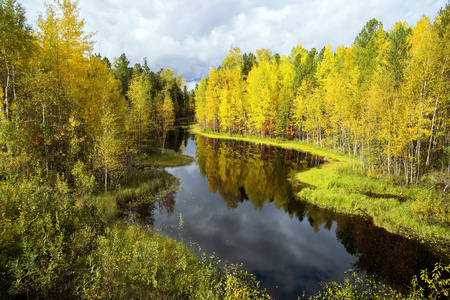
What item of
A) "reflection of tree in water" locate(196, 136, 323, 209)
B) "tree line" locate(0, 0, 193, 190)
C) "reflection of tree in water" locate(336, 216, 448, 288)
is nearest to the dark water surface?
"reflection of tree in water" locate(336, 216, 448, 288)

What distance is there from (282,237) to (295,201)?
19.3ft

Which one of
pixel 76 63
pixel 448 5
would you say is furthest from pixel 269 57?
pixel 76 63

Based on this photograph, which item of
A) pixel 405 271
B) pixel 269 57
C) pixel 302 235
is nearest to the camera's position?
pixel 405 271

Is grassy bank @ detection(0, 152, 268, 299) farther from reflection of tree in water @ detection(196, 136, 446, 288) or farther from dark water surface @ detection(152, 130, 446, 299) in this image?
reflection of tree in water @ detection(196, 136, 446, 288)

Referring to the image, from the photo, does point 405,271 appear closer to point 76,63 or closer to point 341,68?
point 76,63

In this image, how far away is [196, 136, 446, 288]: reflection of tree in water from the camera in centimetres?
1069

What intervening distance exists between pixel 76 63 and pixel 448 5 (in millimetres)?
36136

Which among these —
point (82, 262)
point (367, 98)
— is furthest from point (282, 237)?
point (367, 98)

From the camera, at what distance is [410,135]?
17.0 metres

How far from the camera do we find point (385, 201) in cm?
1602

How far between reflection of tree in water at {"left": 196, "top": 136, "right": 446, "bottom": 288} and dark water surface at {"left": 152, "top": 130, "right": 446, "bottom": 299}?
5 centimetres

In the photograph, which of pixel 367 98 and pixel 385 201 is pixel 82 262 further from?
pixel 367 98

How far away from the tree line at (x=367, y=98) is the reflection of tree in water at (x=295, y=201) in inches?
326

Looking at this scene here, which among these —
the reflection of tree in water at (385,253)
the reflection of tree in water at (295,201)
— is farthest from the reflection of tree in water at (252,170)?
the reflection of tree in water at (385,253)
